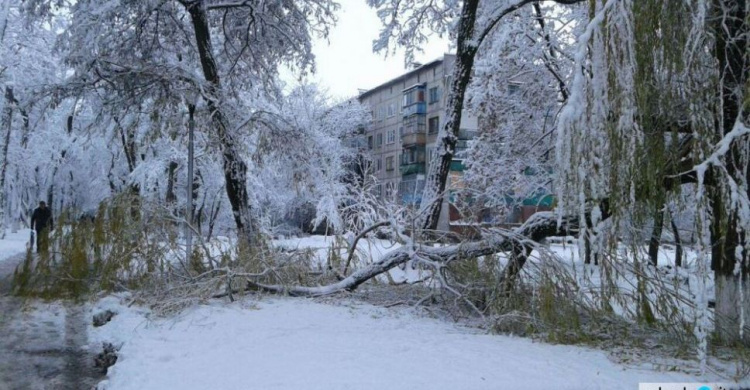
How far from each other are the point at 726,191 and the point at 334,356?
428 cm

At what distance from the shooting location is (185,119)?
15.0 metres

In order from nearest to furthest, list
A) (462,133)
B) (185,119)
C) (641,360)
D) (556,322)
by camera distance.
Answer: (641,360) < (556,322) < (185,119) < (462,133)

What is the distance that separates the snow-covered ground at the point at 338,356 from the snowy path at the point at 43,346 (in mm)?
436

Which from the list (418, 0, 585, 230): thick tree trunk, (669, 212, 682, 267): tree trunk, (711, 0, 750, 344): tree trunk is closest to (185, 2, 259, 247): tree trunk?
(418, 0, 585, 230): thick tree trunk

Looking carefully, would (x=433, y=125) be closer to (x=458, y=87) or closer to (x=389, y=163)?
(x=389, y=163)

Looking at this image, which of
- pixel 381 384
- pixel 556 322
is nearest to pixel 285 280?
pixel 556 322

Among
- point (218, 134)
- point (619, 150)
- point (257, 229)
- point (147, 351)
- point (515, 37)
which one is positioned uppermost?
point (515, 37)

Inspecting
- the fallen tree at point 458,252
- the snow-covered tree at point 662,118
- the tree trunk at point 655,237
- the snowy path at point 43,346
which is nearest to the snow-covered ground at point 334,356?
the snowy path at point 43,346

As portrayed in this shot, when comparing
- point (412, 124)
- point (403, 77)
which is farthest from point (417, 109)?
point (403, 77)

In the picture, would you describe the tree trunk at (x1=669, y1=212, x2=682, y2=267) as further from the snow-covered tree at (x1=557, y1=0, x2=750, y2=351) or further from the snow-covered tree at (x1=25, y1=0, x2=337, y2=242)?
the snow-covered tree at (x1=25, y1=0, x2=337, y2=242)

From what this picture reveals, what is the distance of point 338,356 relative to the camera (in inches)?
273

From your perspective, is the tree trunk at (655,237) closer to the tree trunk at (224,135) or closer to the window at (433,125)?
the tree trunk at (224,135)

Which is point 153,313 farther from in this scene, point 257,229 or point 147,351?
point 257,229

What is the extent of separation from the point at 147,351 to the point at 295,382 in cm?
222
